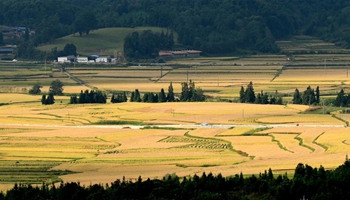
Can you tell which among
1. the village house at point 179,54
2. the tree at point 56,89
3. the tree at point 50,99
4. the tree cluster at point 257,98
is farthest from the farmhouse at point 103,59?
the tree cluster at point 257,98

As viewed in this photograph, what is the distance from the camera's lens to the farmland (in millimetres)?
58812

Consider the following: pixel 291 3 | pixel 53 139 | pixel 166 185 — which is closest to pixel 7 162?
pixel 53 139

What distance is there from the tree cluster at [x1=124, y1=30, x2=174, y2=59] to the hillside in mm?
2161

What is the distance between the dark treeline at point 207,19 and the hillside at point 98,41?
1.62 meters

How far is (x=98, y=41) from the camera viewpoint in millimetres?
153000

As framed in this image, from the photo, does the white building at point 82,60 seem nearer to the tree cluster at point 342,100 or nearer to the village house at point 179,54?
the village house at point 179,54

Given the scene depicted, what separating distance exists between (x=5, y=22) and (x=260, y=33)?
38615 mm

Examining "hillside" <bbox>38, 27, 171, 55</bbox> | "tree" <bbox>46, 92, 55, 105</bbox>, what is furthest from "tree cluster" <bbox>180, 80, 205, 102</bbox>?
"hillside" <bbox>38, 27, 171, 55</bbox>

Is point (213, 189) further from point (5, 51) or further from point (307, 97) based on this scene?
point (5, 51)

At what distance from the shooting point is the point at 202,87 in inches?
4176

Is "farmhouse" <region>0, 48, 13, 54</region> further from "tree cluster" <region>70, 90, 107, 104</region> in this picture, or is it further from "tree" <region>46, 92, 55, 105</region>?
"tree" <region>46, 92, 55, 105</region>

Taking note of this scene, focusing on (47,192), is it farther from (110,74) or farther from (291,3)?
(291,3)

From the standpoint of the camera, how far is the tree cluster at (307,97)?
90.5 m

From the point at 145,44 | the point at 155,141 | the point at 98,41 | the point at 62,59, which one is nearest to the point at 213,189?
the point at 155,141
